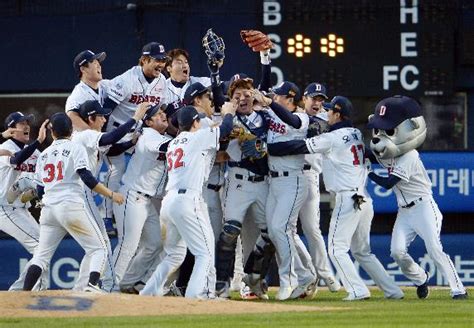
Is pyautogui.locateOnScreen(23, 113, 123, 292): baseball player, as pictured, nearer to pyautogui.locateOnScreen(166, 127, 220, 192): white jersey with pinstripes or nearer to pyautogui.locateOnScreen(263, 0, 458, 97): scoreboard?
pyautogui.locateOnScreen(166, 127, 220, 192): white jersey with pinstripes

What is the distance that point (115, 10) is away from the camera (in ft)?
55.5

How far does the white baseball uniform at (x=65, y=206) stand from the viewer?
540 inches

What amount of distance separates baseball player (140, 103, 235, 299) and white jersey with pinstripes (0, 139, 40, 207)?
240cm

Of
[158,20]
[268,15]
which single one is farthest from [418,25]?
[158,20]

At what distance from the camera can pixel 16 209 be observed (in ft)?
51.4

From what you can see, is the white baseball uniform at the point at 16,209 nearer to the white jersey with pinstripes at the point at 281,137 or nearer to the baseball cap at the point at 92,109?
the baseball cap at the point at 92,109

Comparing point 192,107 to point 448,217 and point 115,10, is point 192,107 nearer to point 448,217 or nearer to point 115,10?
point 115,10

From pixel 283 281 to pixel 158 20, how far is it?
3547mm

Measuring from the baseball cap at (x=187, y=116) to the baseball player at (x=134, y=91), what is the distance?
42.0 inches

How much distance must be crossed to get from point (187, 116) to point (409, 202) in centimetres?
202

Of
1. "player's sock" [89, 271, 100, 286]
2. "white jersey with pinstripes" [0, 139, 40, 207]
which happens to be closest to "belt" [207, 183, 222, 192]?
"player's sock" [89, 271, 100, 286]

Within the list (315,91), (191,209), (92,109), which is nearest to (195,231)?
(191,209)

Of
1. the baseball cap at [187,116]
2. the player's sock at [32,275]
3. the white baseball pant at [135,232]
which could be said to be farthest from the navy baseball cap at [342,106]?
the player's sock at [32,275]

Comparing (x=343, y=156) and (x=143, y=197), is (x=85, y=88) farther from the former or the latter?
(x=343, y=156)
